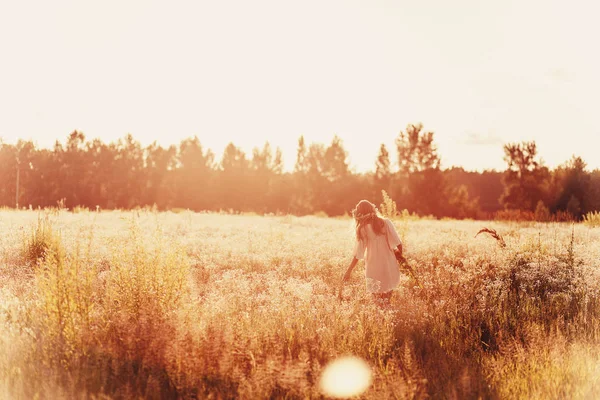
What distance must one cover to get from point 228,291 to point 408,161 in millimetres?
40905

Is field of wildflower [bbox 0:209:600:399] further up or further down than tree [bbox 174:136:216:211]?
further down

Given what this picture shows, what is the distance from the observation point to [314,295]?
24.5ft

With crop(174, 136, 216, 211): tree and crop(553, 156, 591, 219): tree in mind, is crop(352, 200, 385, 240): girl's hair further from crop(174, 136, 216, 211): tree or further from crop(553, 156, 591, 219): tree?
crop(174, 136, 216, 211): tree

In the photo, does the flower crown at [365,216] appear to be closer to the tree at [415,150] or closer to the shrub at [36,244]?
the shrub at [36,244]

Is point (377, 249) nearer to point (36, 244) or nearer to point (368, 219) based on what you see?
point (368, 219)

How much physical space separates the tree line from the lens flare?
38560 millimetres

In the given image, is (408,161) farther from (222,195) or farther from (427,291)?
(427,291)

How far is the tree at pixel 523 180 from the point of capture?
4472 cm

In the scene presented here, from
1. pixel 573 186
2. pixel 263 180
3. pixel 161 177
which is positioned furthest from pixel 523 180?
pixel 161 177

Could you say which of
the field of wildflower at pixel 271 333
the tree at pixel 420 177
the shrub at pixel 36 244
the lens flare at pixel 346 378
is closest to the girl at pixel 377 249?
the field of wildflower at pixel 271 333

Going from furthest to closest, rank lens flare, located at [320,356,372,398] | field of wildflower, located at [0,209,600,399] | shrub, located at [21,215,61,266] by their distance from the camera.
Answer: shrub, located at [21,215,61,266] → field of wildflower, located at [0,209,600,399] → lens flare, located at [320,356,372,398]

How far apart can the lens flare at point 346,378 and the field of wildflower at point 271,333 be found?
0.23 ft

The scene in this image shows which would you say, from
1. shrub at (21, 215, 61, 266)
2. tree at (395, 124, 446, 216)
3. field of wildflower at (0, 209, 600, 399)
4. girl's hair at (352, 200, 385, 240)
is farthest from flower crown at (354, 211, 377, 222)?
tree at (395, 124, 446, 216)

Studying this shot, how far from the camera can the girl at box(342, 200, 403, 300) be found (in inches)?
295
